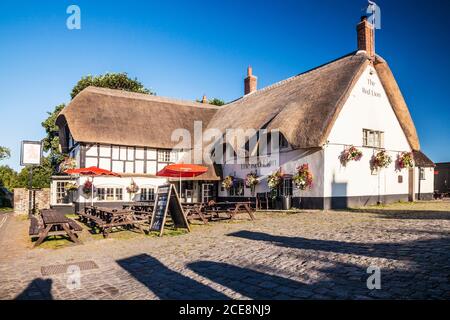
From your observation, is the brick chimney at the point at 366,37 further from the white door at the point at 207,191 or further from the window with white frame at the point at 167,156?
the window with white frame at the point at 167,156

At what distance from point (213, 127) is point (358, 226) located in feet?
59.9

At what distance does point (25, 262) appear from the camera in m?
7.26

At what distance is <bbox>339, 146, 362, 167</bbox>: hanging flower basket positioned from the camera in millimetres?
17203

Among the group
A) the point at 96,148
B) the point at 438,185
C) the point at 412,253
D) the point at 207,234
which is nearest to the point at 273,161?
the point at 207,234

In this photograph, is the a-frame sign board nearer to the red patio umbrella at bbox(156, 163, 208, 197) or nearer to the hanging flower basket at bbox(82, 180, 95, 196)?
the red patio umbrella at bbox(156, 163, 208, 197)

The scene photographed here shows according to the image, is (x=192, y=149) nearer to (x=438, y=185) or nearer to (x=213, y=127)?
(x=213, y=127)

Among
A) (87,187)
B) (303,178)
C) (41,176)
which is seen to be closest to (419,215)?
(303,178)

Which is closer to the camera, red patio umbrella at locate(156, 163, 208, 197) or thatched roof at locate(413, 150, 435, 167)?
red patio umbrella at locate(156, 163, 208, 197)

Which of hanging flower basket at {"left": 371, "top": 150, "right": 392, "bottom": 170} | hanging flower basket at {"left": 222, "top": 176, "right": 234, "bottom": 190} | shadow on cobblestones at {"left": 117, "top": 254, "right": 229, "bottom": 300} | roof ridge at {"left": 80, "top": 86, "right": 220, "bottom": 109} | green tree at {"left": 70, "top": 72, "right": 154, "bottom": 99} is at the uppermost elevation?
green tree at {"left": 70, "top": 72, "right": 154, "bottom": 99}

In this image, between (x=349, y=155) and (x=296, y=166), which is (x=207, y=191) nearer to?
(x=296, y=166)

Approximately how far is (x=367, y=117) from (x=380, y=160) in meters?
2.60

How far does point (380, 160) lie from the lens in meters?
18.4

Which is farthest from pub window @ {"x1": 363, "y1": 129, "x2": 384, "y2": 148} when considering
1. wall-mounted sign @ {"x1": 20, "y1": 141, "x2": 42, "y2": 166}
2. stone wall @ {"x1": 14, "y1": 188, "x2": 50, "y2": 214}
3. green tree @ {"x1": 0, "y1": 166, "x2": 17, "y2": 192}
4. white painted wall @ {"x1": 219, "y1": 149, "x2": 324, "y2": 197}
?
green tree @ {"x1": 0, "y1": 166, "x2": 17, "y2": 192}

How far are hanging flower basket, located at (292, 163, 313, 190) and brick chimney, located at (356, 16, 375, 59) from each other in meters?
8.34
